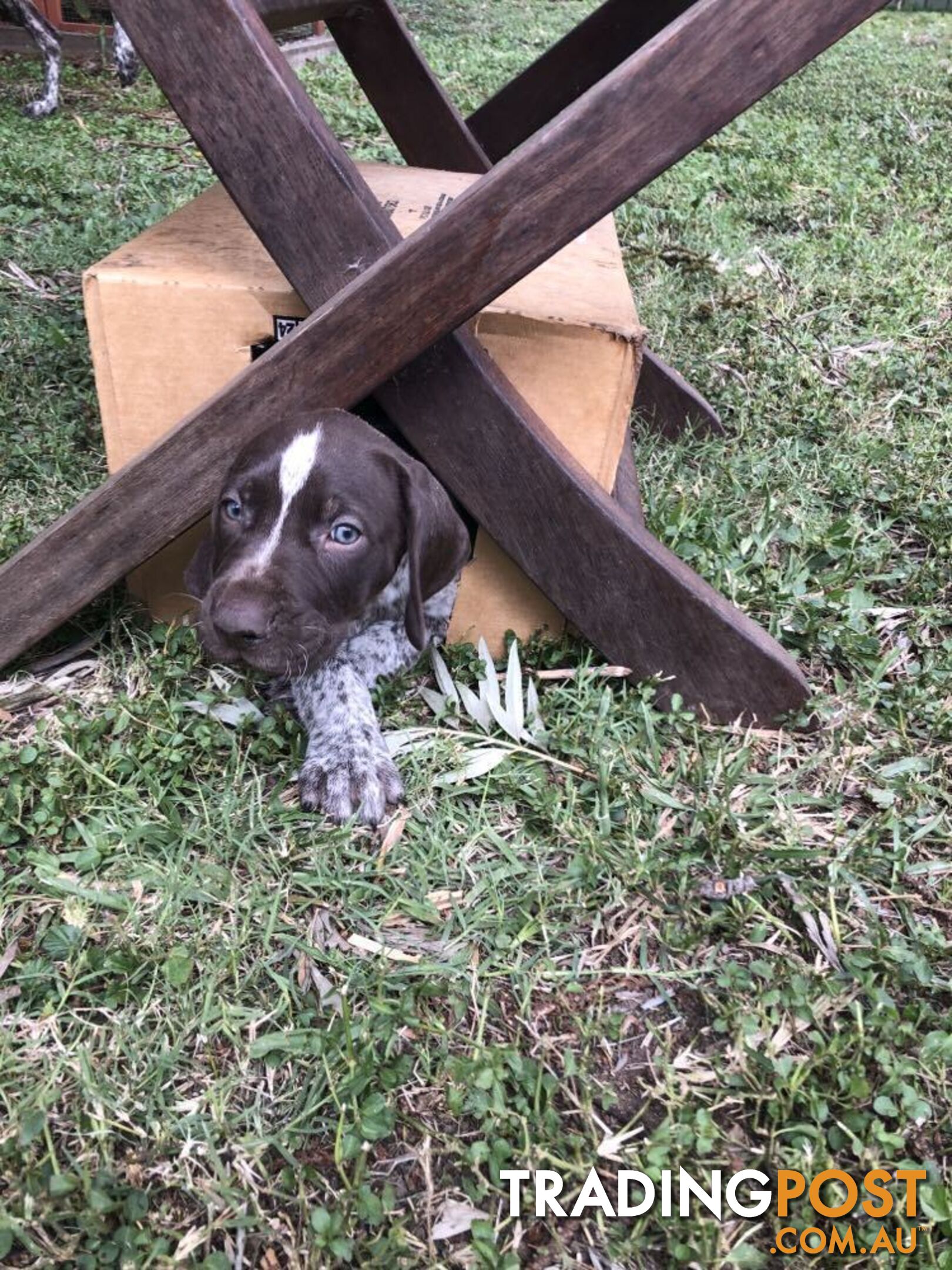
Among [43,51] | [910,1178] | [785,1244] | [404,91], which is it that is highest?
[43,51]

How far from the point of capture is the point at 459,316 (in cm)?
231

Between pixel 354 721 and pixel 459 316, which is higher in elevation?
pixel 459 316

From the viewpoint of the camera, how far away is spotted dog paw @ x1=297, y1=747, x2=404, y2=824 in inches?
96.2

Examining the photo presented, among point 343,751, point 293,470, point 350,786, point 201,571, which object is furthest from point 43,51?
point 350,786

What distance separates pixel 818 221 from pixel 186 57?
202 inches

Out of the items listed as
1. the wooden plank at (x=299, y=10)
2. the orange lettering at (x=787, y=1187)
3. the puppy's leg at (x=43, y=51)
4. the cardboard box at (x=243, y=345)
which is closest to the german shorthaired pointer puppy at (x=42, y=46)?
the puppy's leg at (x=43, y=51)

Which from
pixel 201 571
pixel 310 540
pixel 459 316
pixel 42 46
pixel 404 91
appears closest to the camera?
pixel 459 316

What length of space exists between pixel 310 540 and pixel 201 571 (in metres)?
0.34

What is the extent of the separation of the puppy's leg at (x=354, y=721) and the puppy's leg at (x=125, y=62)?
794 cm

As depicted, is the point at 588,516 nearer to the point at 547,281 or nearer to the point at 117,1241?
the point at 547,281

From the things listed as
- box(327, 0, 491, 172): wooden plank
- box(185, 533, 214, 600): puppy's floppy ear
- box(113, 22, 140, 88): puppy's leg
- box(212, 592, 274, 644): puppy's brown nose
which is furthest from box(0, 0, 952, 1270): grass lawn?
box(113, 22, 140, 88): puppy's leg

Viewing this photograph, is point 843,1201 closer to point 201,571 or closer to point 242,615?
point 242,615

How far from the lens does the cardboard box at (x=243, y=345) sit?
2.64 meters

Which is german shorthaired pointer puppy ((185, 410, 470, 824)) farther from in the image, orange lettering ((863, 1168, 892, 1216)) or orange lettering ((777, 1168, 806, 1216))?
orange lettering ((863, 1168, 892, 1216))
